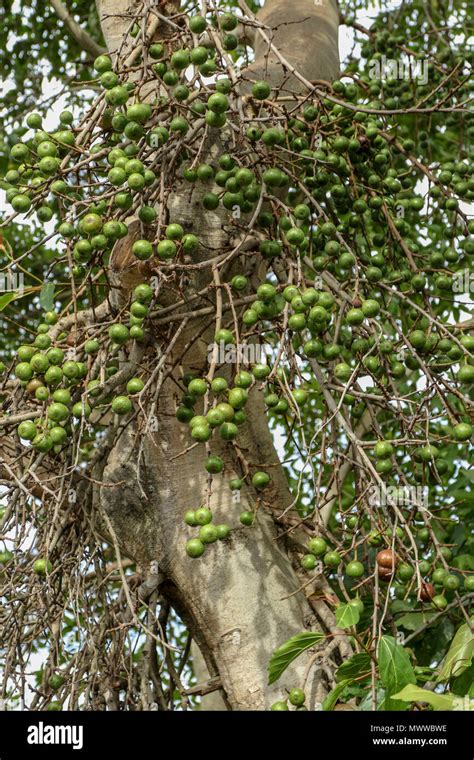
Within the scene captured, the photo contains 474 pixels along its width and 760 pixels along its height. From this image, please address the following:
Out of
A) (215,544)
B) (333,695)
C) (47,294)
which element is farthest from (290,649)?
(47,294)

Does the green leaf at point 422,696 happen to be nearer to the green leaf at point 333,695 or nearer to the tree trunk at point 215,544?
the green leaf at point 333,695

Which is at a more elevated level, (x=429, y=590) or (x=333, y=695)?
(x=429, y=590)

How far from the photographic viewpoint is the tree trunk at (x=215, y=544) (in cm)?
242

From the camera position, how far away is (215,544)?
252 cm

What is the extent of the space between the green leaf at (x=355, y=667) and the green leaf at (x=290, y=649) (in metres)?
0.09

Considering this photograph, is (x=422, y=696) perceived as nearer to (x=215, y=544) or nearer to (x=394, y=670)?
(x=394, y=670)

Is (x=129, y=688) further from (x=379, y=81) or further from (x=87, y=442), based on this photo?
(x=379, y=81)

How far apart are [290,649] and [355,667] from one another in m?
0.16

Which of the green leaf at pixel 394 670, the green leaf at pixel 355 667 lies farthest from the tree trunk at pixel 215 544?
the green leaf at pixel 394 670
